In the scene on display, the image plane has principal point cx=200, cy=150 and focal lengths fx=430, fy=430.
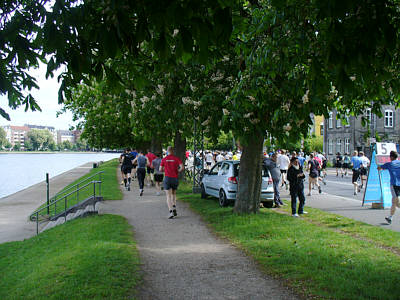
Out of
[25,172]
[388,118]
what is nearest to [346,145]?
[388,118]

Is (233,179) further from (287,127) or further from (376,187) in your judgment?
(287,127)

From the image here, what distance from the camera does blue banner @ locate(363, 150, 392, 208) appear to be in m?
13.7

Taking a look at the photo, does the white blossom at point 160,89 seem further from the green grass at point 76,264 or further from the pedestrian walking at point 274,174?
the pedestrian walking at point 274,174

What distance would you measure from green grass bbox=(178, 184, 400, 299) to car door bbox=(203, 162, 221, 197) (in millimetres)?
2914

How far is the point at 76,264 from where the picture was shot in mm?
6777

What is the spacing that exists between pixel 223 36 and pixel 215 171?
1204 cm

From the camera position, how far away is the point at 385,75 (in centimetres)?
517

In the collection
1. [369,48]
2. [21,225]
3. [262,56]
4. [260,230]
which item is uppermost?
[262,56]

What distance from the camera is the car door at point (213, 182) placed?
1505cm

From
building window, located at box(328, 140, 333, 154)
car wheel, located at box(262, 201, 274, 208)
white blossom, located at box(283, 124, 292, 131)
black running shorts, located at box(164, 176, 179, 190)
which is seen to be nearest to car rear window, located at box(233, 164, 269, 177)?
car wheel, located at box(262, 201, 274, 208)

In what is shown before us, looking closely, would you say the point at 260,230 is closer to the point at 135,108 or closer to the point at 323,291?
the point at 323,291

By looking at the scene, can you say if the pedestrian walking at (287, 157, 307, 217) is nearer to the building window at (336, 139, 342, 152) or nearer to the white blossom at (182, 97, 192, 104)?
the white blossom at (182, 97, 192, 104)

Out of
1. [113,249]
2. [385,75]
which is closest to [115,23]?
[385,75]

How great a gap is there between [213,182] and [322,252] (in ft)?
26.6
